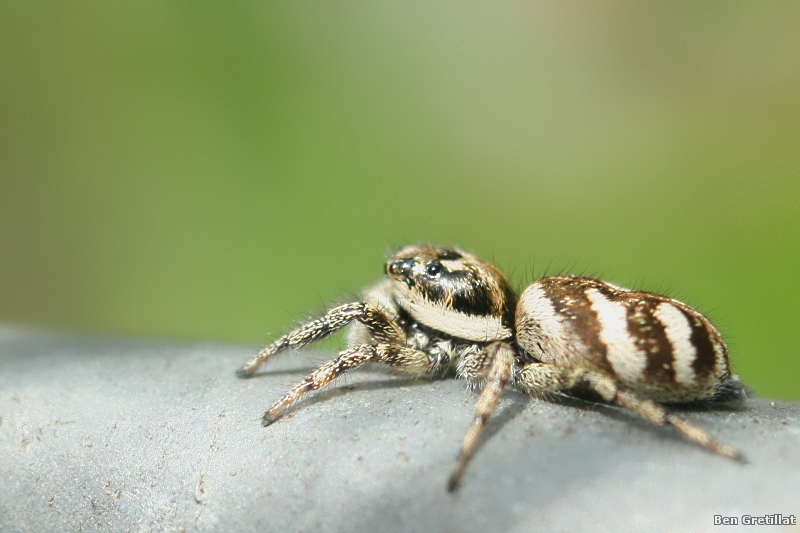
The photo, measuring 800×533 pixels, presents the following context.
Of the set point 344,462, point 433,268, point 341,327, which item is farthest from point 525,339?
point 344,462

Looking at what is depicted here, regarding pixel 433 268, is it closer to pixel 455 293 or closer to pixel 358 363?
pixel 455 293

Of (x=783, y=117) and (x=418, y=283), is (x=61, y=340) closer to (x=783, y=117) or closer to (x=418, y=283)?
(x=418, y=283)

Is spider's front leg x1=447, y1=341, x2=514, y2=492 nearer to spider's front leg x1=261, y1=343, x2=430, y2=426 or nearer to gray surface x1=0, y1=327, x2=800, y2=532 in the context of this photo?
gray surface x1=0, y1=327, x2=800, y2=532

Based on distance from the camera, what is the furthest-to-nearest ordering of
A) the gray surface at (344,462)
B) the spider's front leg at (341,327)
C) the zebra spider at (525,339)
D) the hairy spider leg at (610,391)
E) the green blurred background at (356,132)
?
the green blurred background at (356,132) < the spider's front leg at (341,327) < the zebra spider at (525,339) < the hairy spider leg at (610,391) < the gray surface at (344,462)

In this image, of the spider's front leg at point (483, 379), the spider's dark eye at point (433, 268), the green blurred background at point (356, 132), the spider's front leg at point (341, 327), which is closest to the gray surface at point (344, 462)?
the spider's front leg at point (483, 379)

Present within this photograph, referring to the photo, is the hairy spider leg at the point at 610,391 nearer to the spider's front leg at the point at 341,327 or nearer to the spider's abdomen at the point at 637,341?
the spider's abdomen at the point at 637,341

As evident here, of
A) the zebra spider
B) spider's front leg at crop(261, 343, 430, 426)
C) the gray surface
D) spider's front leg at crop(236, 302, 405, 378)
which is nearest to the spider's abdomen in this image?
the zebra spider
